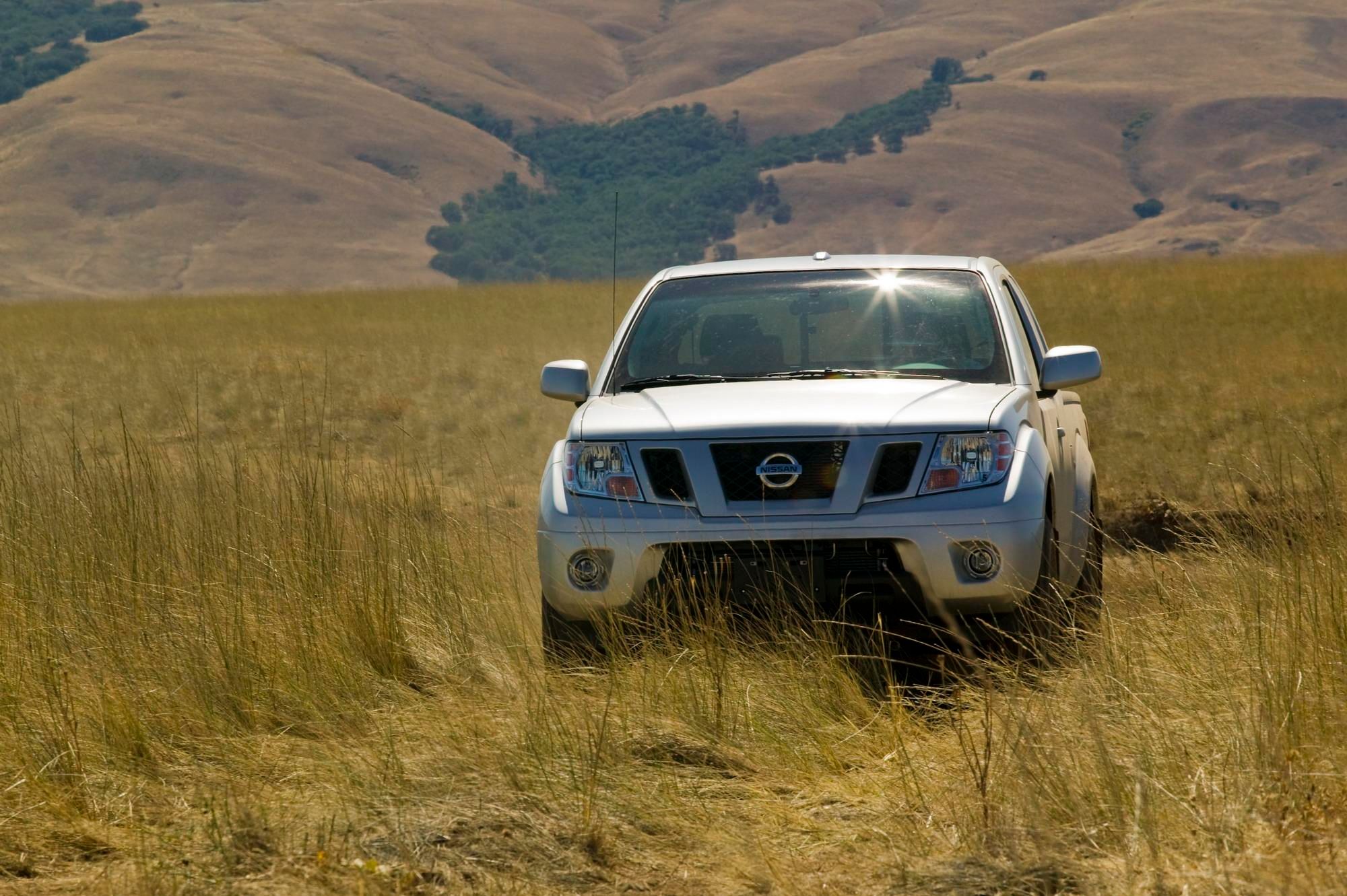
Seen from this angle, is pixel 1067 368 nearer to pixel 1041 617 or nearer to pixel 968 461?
pixel 968 461

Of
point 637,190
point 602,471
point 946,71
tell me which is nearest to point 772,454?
point 602,471

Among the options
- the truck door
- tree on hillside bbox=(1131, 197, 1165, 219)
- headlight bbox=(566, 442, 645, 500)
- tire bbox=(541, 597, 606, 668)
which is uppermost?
headlight bbox=(566, 442, 645, 500)

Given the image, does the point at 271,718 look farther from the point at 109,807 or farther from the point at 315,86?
the point at 315,86

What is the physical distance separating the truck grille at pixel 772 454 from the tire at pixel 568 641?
64 centimetres

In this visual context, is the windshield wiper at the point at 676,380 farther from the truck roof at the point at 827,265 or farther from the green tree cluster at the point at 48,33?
the green tree cluster at the point at 48,33

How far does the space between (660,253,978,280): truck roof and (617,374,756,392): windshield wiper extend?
0.60 m

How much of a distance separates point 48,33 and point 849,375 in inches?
7138

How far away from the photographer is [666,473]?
5.33 metres

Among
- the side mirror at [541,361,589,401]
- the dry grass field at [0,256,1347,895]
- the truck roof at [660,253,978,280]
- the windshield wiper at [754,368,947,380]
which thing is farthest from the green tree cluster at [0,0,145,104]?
the windshield wiper at [754,368,947,380]

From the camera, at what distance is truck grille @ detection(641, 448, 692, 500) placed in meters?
5.27

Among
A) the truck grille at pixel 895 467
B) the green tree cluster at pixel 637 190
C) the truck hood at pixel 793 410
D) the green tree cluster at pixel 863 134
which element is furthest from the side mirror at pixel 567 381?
the green tree cluster at pixel 863 134

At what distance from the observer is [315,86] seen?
16338 centimetres

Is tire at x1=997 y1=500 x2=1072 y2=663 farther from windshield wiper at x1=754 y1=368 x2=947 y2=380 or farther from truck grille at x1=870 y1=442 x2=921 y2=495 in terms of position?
windshield wiper at x1=754 y1=368 x2=947 y2=380

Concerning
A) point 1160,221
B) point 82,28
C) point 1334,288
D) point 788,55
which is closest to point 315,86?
point 82,28
